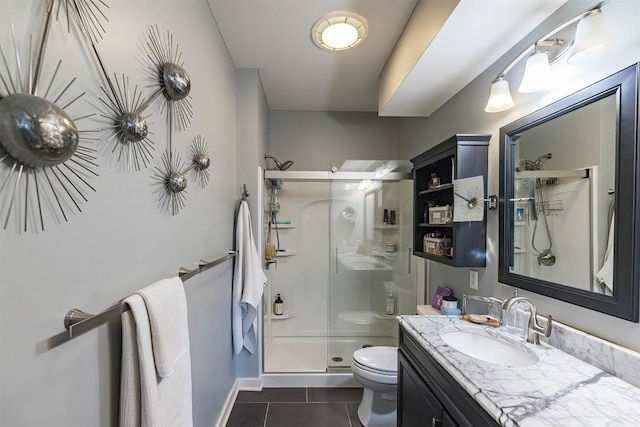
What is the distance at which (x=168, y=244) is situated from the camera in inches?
43.4

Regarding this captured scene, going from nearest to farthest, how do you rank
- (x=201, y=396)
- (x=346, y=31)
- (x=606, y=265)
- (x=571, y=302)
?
(x=606, y=265)
(x=571, y=302)
(x=201, y=396)
(x=346, y=31)

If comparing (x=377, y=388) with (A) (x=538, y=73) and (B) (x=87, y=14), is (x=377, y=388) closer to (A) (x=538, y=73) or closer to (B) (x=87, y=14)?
(A) (x=538, y=73)

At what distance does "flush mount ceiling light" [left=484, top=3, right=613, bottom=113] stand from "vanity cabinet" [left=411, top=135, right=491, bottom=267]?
28cm

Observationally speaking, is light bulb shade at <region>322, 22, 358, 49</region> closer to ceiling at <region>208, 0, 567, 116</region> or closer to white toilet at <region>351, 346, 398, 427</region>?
ceiling at <region>208, 0, 567, 116</region>

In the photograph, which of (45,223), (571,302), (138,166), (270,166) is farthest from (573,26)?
(270,166)

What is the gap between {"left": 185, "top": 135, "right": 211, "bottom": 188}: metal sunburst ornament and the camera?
1.35m

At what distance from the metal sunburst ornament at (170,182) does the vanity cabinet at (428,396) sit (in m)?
1.30

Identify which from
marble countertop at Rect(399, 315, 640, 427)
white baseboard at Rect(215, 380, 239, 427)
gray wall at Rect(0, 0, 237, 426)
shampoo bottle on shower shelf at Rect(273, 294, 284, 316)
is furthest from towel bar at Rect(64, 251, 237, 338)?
shampoo bottle on shower shelf at Rect(273, 294, 284, 316)

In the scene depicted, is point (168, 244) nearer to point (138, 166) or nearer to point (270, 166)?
point (138, 166)

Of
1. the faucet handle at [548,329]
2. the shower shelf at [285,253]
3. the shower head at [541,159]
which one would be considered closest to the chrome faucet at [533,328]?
the faucet handle at [548,329]

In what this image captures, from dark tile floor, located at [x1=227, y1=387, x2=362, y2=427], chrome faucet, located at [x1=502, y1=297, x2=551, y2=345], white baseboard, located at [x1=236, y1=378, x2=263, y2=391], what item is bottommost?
dark tile floor, located at [x1=227, y1=387, x2=362, y2=427]

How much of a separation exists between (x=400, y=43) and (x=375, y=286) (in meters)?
2.06

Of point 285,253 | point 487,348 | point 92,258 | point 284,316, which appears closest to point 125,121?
point 92,258

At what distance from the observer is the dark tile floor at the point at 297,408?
192cm
